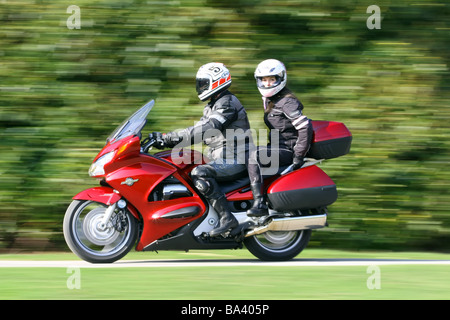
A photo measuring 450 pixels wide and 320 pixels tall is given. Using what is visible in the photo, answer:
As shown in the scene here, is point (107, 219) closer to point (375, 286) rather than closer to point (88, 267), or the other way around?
point (88, 267)

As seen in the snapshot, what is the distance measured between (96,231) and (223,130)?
5.12 feet

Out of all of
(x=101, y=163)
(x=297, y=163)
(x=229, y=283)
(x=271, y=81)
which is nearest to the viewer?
(x=229, y=283)

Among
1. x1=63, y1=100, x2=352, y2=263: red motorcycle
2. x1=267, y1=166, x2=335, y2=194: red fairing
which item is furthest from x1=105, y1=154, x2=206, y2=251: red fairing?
x1=267, y1=166, x2=335, y2=194: red fairing

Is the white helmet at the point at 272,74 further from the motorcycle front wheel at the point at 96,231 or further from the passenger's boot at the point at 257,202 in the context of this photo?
the motorcycle front wheel at the point at 96,231

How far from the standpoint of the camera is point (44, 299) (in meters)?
5.68

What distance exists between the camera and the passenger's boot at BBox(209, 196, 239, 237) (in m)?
7.32

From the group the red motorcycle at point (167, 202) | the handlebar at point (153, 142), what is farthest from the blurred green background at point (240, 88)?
the handlebar at point (153, 142)

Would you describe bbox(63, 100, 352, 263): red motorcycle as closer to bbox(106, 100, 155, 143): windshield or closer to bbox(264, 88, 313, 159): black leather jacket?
bbox(106, 100, 155, 143): windshield

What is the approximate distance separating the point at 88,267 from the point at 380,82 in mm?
3942

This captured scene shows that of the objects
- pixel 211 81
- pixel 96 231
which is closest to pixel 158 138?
pixel 211 81

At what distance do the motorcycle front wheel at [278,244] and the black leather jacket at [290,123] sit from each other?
873 millimetres

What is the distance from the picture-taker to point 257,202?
24.1ft

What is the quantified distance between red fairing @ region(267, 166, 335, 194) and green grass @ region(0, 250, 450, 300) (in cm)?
78

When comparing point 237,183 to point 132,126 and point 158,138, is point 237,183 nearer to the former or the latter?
point 158,138
